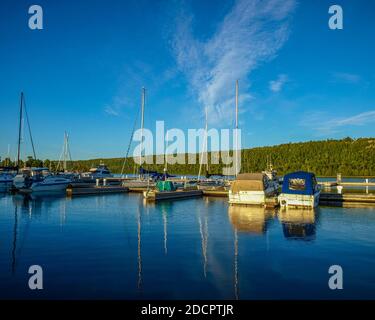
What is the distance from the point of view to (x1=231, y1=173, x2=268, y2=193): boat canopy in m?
35.7

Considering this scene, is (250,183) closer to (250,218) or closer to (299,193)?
(299,193)

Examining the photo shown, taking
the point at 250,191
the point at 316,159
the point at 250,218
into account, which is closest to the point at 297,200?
the point at 250,191

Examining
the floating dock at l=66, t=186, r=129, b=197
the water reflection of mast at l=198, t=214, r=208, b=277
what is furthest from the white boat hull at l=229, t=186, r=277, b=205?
the floating dock at l=66, t=186, r=129, b=197

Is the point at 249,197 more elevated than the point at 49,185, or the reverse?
the point at 49,185

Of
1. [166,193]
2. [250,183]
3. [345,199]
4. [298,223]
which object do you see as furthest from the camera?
[166,193]

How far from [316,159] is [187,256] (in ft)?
529

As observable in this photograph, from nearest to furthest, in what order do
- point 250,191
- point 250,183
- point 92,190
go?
point 250,191
point 250,183
point 92,190

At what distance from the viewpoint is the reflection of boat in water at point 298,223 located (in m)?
20.1

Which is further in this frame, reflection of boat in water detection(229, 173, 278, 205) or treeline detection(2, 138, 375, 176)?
treeline detection(2, 138, 375, 176)

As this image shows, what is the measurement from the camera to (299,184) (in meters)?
33.4

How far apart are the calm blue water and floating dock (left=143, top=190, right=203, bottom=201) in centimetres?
1280

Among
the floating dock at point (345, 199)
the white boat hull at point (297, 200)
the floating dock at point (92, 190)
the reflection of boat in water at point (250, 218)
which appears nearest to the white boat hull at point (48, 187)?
the floating dock at point (92, 190)

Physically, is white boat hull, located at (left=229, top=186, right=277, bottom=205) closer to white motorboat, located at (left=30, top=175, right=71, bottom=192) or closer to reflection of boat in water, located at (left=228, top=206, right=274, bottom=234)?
reflection of boat in water, located at (left=228, top=206, right=274, bottom=234)
